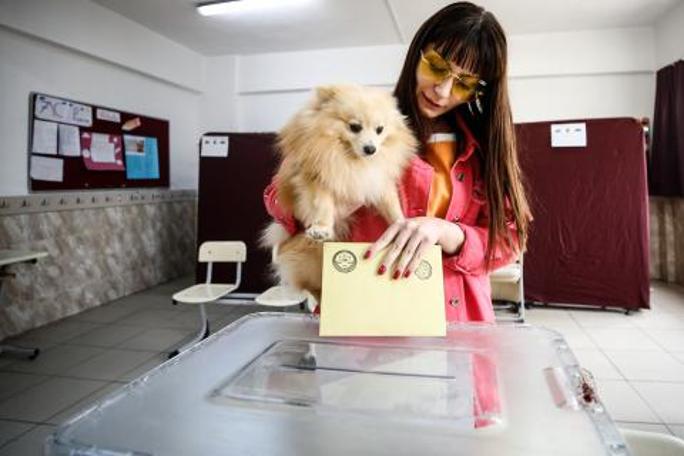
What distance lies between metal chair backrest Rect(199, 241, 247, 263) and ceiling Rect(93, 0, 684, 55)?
8.02 feet

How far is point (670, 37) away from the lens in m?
4.99

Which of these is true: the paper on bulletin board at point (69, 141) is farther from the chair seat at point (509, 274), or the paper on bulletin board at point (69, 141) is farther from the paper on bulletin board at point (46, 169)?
the chair seat at point (509, 274)

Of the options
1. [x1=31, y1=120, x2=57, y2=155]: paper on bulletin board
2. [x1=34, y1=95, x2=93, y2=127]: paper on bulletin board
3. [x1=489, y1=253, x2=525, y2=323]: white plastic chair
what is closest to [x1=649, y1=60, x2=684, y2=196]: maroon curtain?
[x1=489, y1=253, x2=525, y2=323]: white plastic chair

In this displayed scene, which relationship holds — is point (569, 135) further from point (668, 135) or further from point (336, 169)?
point (336, 169)

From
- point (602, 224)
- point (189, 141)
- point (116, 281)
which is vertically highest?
point (189, 141)

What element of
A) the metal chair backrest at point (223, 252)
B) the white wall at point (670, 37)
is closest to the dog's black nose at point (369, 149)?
the metal chair backrest at point (223, 252)

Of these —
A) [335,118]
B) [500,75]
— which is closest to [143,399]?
[335,118]

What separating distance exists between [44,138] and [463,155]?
4.30 m

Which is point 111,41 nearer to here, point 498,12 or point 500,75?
point 498,12

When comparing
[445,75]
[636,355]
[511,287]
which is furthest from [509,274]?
[445,75]

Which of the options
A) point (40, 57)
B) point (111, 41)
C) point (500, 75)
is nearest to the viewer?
point (500, 75)

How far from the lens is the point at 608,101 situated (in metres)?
5.55

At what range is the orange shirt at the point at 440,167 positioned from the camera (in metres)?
1.07

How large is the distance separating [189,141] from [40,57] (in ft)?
7.61
